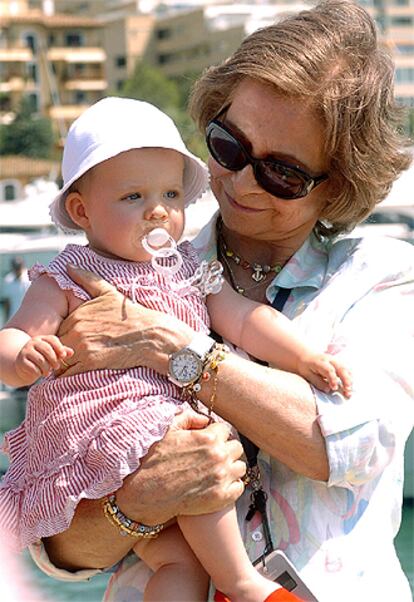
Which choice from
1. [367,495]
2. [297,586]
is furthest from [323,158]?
[297,586]

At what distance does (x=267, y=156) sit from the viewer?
8.20 feet

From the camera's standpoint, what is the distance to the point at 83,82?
80.9 m

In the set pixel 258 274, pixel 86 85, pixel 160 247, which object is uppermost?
pixel 160 247

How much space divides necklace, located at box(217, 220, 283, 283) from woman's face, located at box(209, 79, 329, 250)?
5 centimetres

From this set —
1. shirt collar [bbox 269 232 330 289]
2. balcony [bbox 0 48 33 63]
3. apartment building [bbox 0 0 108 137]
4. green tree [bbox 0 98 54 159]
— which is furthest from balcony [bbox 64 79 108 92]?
shirt collar [bbox 269 232 330 289]

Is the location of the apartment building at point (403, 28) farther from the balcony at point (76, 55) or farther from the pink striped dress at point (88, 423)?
the pink striped dress at point (88, 423)

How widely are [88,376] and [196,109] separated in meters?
0.71

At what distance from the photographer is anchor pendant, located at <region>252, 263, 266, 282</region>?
2.61 m

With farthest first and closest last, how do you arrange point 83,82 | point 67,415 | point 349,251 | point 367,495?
point 83,82 → point 349,251 → point 367,495 → point 67,415

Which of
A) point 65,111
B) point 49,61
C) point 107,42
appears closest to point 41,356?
point 65,111

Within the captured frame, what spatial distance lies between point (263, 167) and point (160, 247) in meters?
0.26

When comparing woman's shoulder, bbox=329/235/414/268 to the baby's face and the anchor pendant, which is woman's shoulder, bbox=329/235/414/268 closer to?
the anchor pendant

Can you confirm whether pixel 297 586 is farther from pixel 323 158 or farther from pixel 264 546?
pixel 323 158

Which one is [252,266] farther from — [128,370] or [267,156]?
[128,370]
